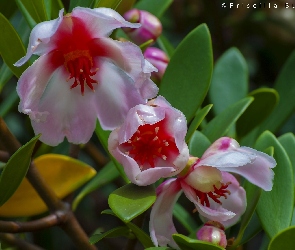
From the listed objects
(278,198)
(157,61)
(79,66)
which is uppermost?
(79,66)

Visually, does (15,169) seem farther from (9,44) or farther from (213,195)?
(213,195)

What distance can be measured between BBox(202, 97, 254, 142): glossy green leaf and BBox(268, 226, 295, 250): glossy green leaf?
254mm

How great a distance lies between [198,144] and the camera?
1.08 m

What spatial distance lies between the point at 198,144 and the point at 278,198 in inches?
6.3

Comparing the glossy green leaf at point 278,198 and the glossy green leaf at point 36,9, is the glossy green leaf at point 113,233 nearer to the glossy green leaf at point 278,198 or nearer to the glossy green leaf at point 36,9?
the glossy green leaf at point 278,198

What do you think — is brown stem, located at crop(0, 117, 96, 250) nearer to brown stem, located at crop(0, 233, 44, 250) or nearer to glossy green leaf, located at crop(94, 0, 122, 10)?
brown stem, located at crop(0, 233, 44, 250)

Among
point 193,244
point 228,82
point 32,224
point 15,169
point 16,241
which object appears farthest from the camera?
point 228,82

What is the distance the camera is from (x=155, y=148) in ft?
3.03

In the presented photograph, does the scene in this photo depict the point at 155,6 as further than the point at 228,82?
No

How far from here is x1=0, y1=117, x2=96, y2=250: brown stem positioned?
1020 millimetres


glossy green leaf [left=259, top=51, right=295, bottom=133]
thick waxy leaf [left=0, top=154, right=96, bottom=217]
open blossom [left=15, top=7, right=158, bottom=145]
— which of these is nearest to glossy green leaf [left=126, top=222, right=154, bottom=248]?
open blossom [left=15, top=7, right=158, bottom=145]

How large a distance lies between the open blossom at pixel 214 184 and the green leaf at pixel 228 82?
502 mm

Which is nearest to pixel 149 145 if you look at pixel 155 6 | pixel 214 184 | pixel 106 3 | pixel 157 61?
pixel 214 184

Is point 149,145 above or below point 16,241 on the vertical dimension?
above
